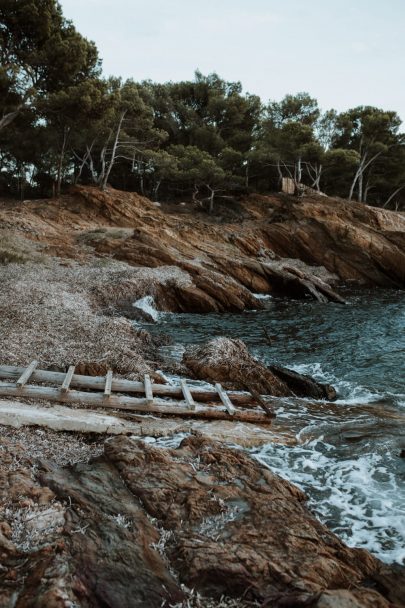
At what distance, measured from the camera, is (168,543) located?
15.5 ft

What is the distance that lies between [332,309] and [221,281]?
7554 mm

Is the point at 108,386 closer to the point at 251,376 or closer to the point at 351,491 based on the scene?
the point at 251,376

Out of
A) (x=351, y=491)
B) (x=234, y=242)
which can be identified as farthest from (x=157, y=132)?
(x=351, y=491)

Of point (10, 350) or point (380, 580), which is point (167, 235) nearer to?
point (10, 350)

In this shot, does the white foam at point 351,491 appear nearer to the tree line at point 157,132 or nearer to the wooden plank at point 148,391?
the wooden plank at point 148,391

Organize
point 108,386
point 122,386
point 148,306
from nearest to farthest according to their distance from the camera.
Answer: point 108,386, point 122,386, point 148,306

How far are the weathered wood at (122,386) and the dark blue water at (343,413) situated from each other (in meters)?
1.28

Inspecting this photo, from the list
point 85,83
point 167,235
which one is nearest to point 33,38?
point 85,83

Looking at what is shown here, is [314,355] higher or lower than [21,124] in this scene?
lower

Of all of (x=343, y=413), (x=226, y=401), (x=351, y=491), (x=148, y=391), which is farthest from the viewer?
(x=343, y=413)

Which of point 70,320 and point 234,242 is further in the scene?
point 234,242

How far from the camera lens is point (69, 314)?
14.7 m

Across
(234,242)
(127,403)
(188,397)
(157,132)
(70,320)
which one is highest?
(157,132)

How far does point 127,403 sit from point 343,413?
583 centimetres
